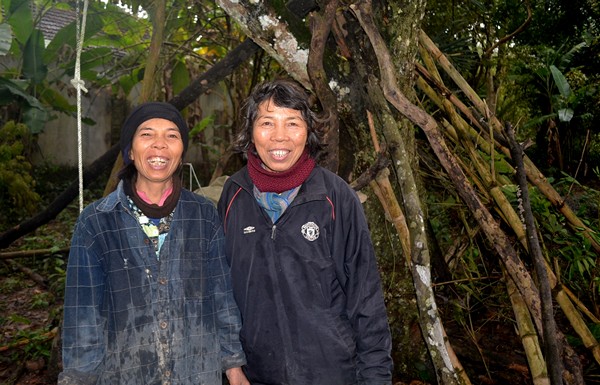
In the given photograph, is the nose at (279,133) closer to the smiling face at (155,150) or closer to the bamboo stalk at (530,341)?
the smiling face at (155,150)

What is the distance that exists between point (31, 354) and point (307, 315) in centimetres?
249

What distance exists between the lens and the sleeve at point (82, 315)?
1.67 m

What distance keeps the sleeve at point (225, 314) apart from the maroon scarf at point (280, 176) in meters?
0.28

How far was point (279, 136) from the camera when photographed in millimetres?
1848

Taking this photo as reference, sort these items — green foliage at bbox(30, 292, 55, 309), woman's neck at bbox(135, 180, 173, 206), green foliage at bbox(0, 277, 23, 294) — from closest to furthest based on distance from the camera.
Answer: woman's neck at bbox(135, 180, 173, 206) < green foliage at bbox(30, 292, 55, 309) < green foliage at bbox(0, 277, 23, 294)

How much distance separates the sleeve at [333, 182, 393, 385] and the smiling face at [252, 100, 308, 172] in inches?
9.4

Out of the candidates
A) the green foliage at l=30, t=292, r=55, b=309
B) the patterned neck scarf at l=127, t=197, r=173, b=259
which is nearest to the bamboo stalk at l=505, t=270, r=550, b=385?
the patterned neck scarf at l=127, t=197, r=173, b=259

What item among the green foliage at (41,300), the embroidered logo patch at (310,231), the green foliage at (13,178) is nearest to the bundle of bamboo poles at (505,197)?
the embroidered logo patch at (310,231)

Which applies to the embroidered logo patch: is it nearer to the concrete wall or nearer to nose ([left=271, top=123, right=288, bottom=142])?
nose ([left=271, top=123, right=288, bottom=142])

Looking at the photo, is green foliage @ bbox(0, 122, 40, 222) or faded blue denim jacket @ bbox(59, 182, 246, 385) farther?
green foliage @ bbox(0, 122, 40, 222)

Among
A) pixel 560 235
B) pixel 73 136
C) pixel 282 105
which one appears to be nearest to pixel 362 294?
pixel 282 105

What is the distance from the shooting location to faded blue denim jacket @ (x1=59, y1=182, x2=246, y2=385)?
67.1 inches

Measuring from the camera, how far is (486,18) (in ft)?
15.0

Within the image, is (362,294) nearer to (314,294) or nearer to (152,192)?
(314,294)
